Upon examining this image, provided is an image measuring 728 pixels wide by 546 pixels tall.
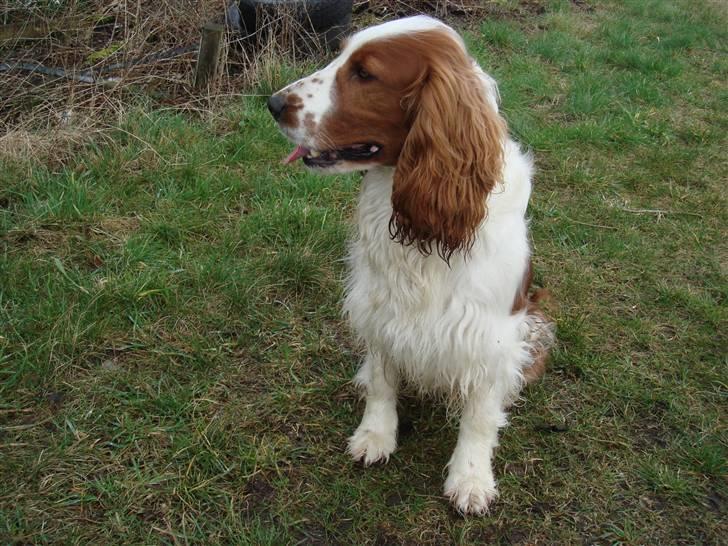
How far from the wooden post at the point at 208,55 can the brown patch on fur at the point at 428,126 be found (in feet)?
9.29

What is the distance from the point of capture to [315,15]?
5098 millimetres

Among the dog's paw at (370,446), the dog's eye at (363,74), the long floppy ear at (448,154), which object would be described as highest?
the dog's eye at (363,74)

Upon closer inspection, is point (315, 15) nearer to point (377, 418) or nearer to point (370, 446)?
point (377, 418)

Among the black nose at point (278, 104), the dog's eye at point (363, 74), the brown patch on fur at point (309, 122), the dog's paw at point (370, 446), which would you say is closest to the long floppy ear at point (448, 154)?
the dog's eye at point (363, 74)

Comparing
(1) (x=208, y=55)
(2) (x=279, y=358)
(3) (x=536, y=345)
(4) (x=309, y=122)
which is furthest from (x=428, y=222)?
(1) (x=208, y=55)

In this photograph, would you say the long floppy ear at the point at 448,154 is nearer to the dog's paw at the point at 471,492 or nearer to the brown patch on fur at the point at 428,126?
the brown patch on fur at the point at 428,126

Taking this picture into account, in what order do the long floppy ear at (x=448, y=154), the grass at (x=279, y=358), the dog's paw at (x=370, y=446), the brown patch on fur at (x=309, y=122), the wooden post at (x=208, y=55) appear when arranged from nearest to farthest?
the long floppy ear at (x=448, y=154) < the brown patch on fur at (x=309, y=122) < the grass at (x=279, y=358) < the dog's paw at (x=370, y=446) < the wooden post at (x=208, y=55)

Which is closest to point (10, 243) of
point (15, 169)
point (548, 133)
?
point (15, 169)

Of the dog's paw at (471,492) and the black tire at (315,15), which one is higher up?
the black tire at (315,15)

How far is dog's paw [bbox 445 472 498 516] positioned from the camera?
2371 mm

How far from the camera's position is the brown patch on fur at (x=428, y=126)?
1.97m

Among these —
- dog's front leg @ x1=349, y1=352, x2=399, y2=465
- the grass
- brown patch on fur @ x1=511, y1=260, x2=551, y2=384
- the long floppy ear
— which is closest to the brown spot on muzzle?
the long floppy ear

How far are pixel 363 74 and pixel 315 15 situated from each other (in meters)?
3.36

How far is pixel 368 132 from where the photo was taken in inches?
81.8
